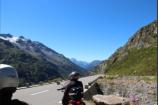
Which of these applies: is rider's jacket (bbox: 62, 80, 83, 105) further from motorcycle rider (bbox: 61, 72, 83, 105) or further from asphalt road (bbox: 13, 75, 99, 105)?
asphalt road (bbox: 13, 75, 99, 105)

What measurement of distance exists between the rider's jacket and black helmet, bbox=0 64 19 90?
1185cm

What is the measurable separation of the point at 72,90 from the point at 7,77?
39.6 feet

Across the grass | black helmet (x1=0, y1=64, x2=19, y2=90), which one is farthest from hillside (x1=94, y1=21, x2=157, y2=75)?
black helmet (x1=0, y1=64, x2=19, y2=90)

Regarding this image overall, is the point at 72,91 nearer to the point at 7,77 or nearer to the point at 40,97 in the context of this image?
the point at 7,77

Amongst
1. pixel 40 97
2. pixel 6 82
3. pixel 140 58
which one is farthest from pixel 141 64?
pixel 6 82

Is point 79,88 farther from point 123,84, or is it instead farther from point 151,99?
point 123,84

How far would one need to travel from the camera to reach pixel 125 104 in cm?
1948

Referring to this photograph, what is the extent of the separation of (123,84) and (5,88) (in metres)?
7.29

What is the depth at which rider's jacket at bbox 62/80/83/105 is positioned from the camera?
10772mm

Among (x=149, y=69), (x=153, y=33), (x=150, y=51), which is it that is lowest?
(x=149, y=69)

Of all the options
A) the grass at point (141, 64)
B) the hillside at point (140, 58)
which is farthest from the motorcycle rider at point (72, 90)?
the grass at point (141, 64)

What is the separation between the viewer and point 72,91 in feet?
35.8

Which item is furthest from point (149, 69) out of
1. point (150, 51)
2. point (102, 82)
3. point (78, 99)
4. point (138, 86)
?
point (78, 99)

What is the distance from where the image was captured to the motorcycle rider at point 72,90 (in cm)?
1077
